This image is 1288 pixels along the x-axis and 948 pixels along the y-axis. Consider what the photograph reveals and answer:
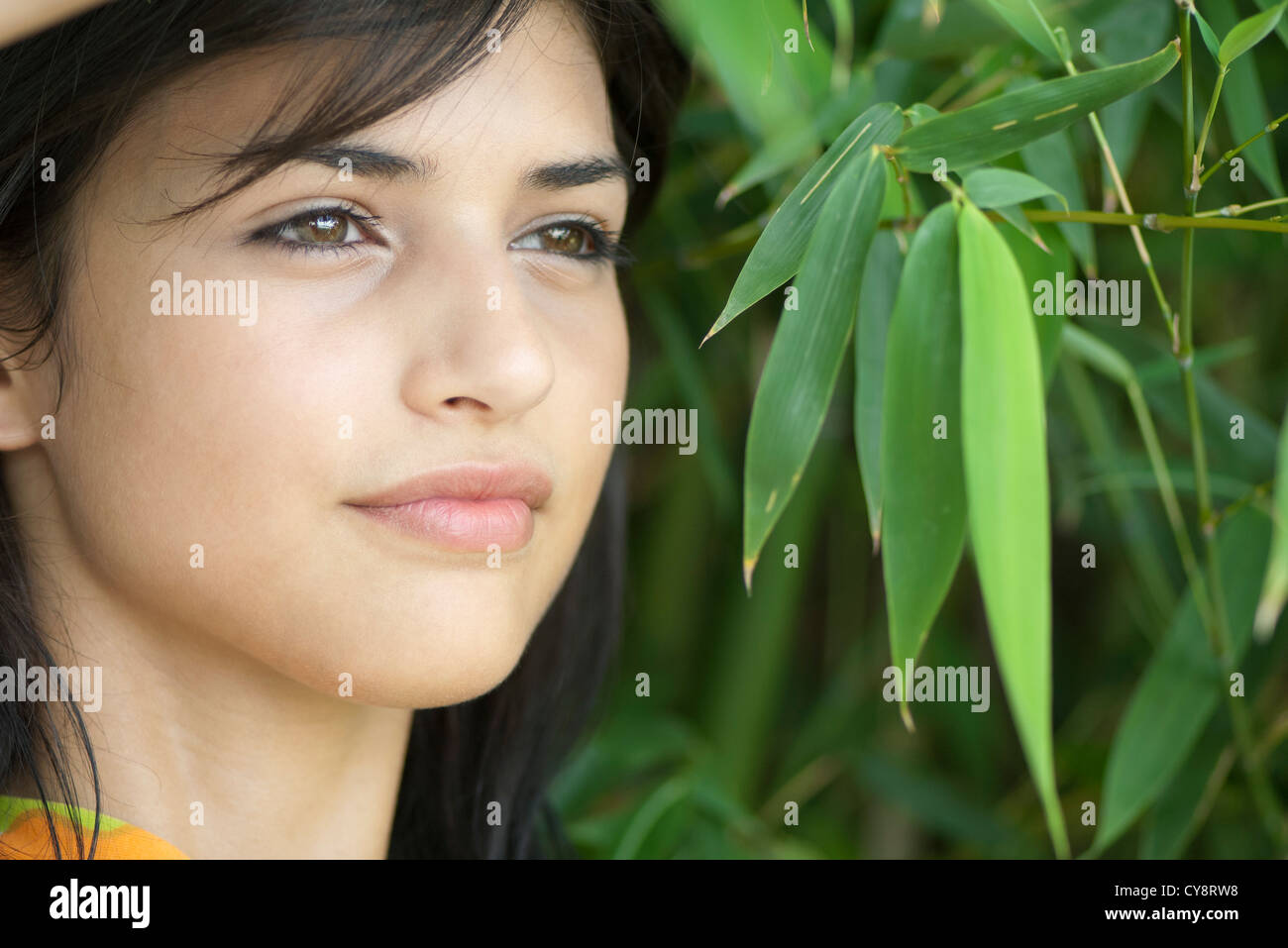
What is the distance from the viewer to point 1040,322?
0.70 meters

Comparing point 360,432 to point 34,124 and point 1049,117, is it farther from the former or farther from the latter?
point 1049,117

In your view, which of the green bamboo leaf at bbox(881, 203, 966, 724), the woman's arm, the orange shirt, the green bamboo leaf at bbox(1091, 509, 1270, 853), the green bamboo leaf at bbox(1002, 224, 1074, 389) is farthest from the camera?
the green bamboo leaf at bbox(1091, 509, 1270, 853)

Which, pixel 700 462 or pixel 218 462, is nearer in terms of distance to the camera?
pixel 218 462

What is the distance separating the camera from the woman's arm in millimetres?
360

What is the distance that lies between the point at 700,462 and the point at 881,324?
68 cm

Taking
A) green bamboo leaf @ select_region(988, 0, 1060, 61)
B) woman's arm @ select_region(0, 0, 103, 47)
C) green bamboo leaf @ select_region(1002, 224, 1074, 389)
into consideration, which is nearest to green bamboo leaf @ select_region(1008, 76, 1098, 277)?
green bamboo leaf @ select_region(1002, 224, 1074, 389)

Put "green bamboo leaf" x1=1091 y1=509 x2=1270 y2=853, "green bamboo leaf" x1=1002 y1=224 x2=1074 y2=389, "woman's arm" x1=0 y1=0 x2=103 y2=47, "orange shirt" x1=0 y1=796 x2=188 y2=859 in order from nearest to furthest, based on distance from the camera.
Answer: "woman's arm" x1=0 y1=0 x2=103 y2=47 < "orange shirt" x1=0 y1=796 x2=188 y2=859 < "green bamboo leaf" x1=1002 y1=224 x2=1074 y2=389 < "green bamboo leaf" x1=1091 y1=509 x2=1270 y2=853

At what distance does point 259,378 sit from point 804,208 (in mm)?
273

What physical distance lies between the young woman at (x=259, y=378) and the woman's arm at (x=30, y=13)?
0.18m

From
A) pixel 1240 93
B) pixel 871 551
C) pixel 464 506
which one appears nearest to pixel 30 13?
pixel 464 506

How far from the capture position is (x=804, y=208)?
20.7 inches

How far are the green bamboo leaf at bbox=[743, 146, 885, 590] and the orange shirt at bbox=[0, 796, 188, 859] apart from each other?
35 centimetres

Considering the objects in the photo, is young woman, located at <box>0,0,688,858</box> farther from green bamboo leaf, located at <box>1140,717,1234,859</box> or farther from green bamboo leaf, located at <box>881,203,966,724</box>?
green bamboo leaf, located at <box>1140,717,1234,859</box>
